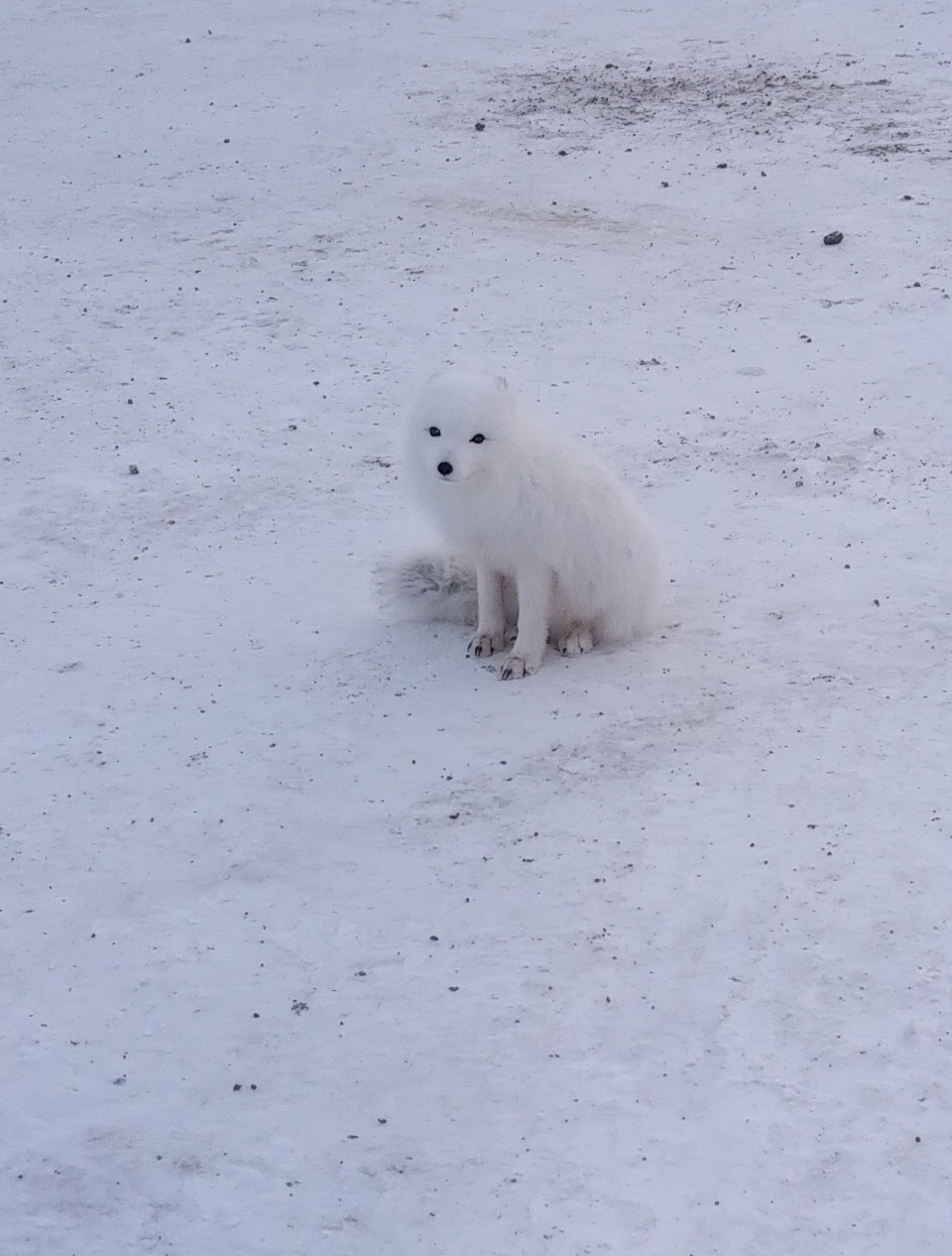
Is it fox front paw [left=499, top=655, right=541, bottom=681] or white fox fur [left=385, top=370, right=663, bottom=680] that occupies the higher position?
white fox fur [left=385, top=370, right=663, bottom=680]

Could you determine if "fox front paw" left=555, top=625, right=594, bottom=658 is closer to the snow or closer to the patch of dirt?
the snow

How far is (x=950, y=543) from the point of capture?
6.25 metres

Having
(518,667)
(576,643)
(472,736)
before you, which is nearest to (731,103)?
(576,643)

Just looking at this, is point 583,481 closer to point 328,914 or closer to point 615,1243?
point 328,914

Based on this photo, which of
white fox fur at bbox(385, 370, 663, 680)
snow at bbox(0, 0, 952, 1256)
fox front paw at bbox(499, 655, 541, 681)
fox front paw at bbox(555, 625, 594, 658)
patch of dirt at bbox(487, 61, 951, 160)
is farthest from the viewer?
patch of dirt at bbox(487, 61, 951, 160)

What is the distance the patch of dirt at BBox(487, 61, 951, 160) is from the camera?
11.4 meters

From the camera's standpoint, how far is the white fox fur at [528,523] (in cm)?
523

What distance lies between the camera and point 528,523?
5.34 meters

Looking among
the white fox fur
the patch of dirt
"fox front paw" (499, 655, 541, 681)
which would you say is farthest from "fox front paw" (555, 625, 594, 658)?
the patch of dirt

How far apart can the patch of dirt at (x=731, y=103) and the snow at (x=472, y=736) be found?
0.13m

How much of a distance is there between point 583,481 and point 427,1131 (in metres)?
2.65

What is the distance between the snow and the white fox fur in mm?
216

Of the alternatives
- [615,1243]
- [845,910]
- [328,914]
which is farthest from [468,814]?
[615,1243]

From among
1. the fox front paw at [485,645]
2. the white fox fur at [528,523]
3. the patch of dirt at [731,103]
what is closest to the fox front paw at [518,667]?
the white fox fur at [528,523]
